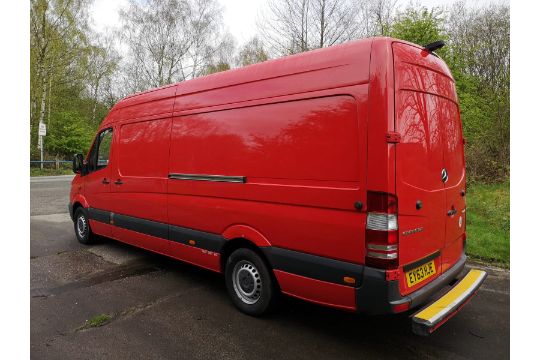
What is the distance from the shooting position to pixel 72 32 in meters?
24.1

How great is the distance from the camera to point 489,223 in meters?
7.30

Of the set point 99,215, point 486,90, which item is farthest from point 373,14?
point 99,215

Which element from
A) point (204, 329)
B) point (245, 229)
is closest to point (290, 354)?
point (204, 329)

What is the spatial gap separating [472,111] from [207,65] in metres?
22.3

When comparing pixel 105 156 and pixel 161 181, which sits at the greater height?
pixel 105 156

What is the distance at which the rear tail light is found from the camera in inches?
109

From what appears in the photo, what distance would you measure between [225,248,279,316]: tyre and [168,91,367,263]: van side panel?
0.33 m

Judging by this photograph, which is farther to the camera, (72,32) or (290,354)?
(72,32)

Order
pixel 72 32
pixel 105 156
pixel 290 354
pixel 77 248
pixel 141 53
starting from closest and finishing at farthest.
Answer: pixel 290 354 → pixel 105 156 → pixel 77 248 → pixel 72 32 → pixel 141 53

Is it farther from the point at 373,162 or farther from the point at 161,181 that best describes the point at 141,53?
the point at 373,162

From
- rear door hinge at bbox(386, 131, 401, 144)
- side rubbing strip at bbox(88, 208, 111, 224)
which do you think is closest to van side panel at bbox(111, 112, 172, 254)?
side rubbing strip at bbox(88, 208, 111, 224)

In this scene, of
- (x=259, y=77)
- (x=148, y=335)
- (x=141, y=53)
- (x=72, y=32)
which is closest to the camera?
(x=148, y=335)

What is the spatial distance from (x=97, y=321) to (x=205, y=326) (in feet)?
3.52

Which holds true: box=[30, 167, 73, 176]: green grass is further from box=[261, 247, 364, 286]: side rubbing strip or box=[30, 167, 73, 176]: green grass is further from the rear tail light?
the rear tail light
